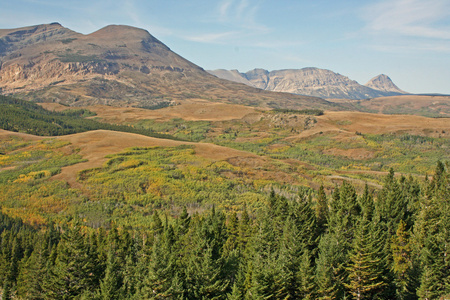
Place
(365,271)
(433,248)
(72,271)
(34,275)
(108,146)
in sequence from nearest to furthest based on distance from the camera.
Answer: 1. (365,271)
2. (433,248)
3. (72,271)
4. (34,275)
5. (108,146)

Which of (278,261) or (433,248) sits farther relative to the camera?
(433,248)

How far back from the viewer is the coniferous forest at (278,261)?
37.9m

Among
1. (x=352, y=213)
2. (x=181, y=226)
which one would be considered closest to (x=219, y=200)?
(x=181, y=226)

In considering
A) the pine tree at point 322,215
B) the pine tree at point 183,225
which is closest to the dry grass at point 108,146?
the pine tree at point 183,225

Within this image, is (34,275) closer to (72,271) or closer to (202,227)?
(72,271)

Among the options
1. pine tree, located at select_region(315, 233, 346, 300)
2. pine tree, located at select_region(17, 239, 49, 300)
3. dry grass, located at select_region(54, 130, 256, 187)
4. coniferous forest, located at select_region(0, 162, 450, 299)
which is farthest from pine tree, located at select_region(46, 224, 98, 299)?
dry grass, located at select_region(54, 130, 256, 187)

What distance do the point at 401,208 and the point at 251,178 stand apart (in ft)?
225

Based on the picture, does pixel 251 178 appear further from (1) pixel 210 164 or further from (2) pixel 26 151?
(2) pixel 26 151

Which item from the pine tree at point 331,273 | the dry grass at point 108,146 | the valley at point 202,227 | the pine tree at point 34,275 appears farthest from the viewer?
the dry grass at point 108,146

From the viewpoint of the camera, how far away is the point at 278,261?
39.4 metres

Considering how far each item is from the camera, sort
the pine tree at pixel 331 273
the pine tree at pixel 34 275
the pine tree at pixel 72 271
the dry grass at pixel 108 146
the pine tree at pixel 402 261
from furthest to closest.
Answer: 1. the dry grass at pixel 108 146
2. the pine tree at pixel 34 275
3. the pine tree at pixel 72 271
4. the pine tree at pixel 402 261
5. the pine tree at pixel 331 273

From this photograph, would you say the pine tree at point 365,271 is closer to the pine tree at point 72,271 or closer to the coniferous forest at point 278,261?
the coniferous forest at point 278,261

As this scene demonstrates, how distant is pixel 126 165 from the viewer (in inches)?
4970

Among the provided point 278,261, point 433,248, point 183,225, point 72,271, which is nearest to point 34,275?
point 72,271
